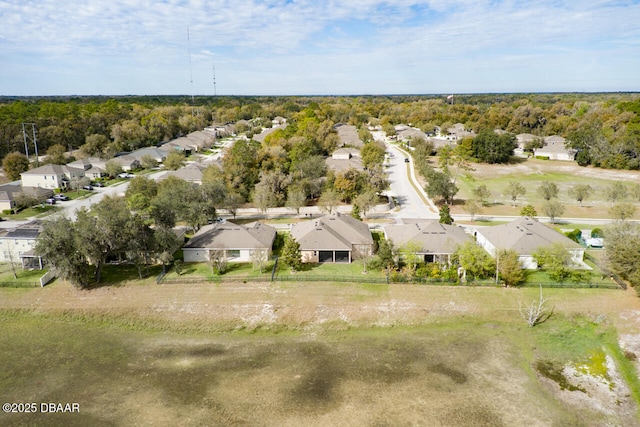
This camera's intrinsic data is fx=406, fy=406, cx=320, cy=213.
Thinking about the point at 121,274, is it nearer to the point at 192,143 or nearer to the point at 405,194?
the point at 405,194

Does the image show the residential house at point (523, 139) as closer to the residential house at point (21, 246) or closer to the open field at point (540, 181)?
the open field at point (540, 181)

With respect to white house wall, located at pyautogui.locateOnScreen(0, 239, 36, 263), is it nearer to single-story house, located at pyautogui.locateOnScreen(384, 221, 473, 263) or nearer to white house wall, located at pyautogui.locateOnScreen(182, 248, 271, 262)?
white house wall, located at pyautogui.locateOnScreen(182, 248, 271, 262)

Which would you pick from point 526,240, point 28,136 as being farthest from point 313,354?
point 28,136

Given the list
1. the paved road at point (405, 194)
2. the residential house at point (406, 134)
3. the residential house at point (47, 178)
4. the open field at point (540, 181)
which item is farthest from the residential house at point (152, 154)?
the residential house at point (406, 134)

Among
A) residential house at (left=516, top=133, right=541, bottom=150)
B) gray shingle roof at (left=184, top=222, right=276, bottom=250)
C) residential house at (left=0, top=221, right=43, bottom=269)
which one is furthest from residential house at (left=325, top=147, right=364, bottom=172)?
residential house at (left=516, top=133, right=541, bottom=150)

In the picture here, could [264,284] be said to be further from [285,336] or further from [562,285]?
[562,285]
